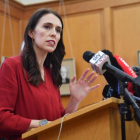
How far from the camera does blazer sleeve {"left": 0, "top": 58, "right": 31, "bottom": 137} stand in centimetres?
169

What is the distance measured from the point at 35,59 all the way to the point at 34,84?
0.25m

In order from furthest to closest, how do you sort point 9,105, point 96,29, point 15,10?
1. point 15,10
2. point 96,29
3. point 9,105

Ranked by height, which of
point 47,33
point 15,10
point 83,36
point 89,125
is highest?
point 15,10

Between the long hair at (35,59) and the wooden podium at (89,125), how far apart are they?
0.53 m

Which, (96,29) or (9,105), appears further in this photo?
(96,29)

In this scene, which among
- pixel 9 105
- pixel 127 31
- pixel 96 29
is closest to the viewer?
pixel 9 105

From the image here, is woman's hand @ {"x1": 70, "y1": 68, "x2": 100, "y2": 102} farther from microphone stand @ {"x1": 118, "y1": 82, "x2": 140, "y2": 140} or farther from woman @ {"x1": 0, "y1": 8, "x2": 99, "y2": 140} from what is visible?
microphone stand @ {"x1": 118, "y1": 82, "x2": 140, "y2": 140}

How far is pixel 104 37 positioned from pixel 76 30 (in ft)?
1.78

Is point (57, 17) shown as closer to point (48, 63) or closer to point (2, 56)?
point (48, 63)

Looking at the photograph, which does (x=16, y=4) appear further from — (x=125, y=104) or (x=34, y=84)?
(x=125, y=104)

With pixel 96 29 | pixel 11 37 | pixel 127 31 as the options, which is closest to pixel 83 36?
pixel 96 29

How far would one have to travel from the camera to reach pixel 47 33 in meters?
2.09

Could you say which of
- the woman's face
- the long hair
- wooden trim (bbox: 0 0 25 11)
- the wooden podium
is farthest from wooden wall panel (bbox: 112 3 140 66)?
the wooden podium

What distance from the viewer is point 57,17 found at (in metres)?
2.23
